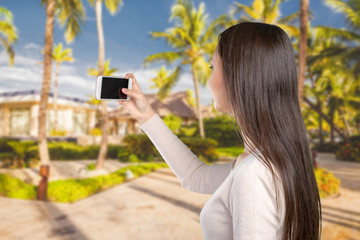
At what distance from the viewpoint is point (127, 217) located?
5.82 meters

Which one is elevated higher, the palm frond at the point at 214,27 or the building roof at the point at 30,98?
the palm frond at the point at 214,27

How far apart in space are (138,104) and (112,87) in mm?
129

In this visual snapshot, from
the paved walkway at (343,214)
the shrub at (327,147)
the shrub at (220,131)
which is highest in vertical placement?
the shrub at (220,131)

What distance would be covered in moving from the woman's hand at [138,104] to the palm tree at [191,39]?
16613 millimetres

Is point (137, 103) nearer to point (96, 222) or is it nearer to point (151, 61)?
point (96, 222)

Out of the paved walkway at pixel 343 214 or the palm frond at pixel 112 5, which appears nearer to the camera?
the paved walkway at pixel 343 214

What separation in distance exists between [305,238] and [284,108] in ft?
1.27

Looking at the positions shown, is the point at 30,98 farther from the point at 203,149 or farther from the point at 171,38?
the point at 203,149

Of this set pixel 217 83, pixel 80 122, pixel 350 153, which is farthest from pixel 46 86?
pixel 80 122

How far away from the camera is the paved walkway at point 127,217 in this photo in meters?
4.87

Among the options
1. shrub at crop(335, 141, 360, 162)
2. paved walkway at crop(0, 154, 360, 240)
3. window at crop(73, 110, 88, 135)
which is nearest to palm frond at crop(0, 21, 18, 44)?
paved walkway at crop(0, 154, 360, 240)

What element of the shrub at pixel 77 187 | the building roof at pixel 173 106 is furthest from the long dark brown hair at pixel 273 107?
the building roof at pixel 173 106

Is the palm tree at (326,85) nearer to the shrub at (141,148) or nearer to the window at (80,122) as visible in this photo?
the shrub at (141,148)

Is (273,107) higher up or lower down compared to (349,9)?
lower down
